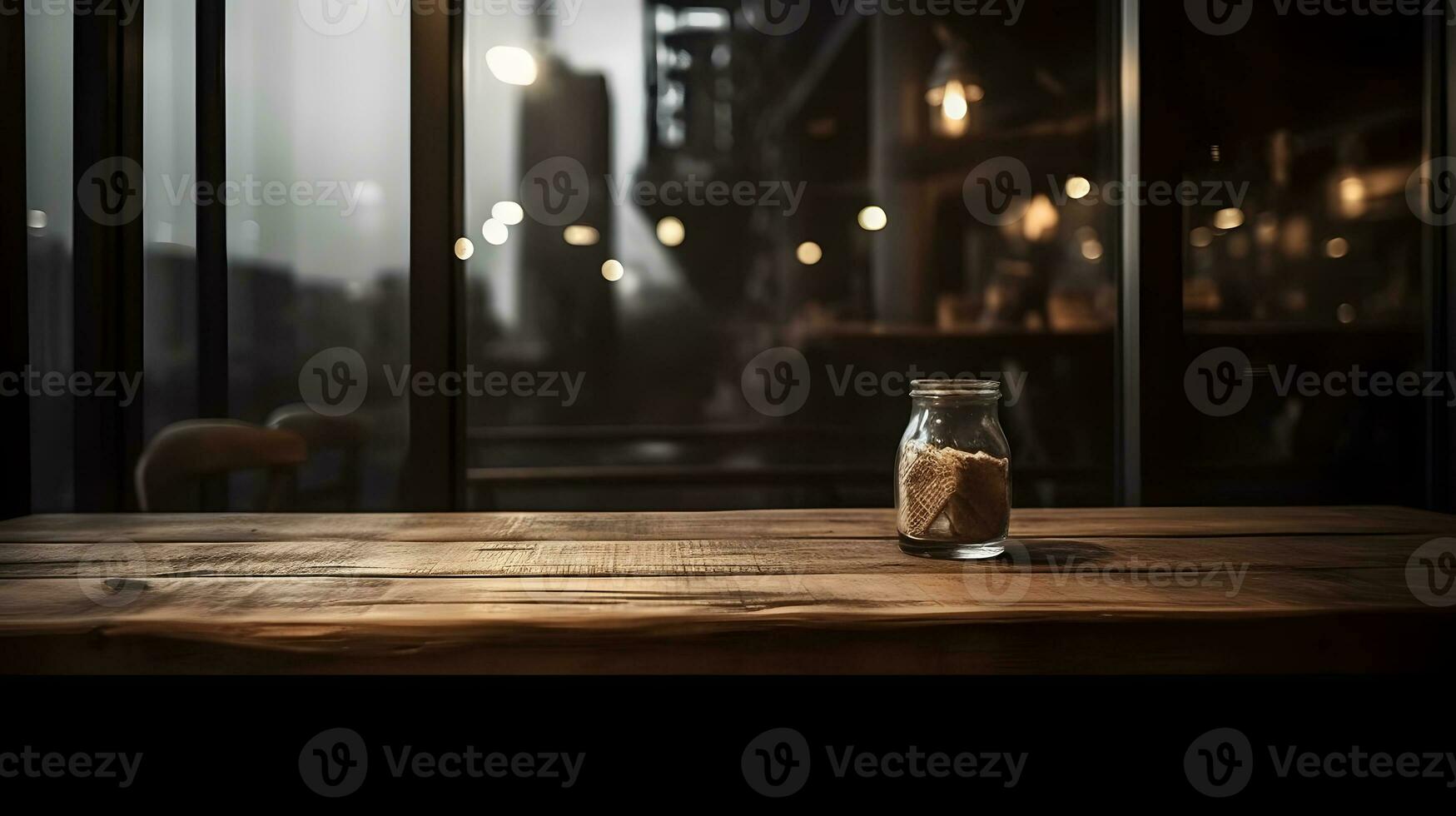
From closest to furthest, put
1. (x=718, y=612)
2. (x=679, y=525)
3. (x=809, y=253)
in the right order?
(x=718, y=612) < (x=679, y=525) < (x=809, y=253)

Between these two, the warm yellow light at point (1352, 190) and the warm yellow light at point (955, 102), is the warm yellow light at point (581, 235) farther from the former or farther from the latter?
the warm yellow light at point (1352, 190)

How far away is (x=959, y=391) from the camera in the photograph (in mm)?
1008

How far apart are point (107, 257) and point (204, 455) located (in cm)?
78

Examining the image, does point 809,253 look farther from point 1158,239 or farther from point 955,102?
point 1158,239

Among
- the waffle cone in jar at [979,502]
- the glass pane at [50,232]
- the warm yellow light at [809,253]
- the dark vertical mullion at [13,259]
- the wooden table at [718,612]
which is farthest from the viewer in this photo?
the warm yellow light at [809,253]

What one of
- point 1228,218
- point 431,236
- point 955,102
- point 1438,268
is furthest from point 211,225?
point 1438,268

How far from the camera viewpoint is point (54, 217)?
2.02m

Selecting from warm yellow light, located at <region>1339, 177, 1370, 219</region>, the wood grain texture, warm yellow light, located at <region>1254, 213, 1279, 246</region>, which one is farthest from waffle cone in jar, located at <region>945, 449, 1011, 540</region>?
warm yellow light, located at <region>1339, 177, 1370, 219</region>

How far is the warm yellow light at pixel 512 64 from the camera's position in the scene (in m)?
2.18

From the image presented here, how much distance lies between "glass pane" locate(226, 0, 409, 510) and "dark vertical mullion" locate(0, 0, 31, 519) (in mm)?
406

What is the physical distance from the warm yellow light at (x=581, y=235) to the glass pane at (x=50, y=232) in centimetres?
117

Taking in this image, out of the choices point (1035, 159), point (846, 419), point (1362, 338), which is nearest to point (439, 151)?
point (846, 419)

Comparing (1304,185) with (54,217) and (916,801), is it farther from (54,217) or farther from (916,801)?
(54,217)

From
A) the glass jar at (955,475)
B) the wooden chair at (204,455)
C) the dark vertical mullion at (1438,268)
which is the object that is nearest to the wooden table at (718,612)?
the glass jar at (955,475)
